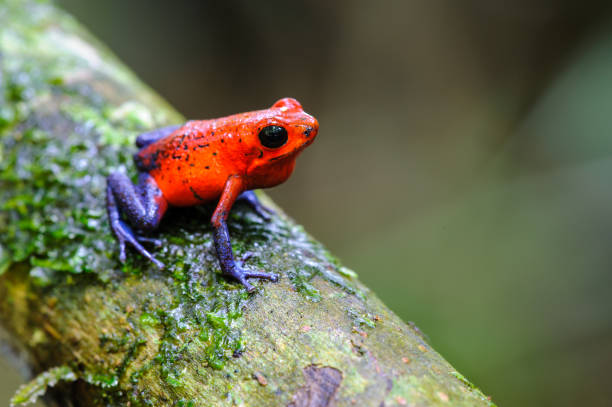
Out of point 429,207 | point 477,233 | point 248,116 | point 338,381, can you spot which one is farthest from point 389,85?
point 338,381

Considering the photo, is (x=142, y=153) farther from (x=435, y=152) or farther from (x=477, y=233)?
(x=435, y=152)

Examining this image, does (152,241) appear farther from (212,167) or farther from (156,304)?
(212,167)

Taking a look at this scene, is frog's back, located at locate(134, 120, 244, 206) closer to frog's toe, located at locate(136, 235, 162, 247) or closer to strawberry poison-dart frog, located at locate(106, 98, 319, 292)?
strawberry poison-dart frog, located at locate(106, 98, 319, 292)

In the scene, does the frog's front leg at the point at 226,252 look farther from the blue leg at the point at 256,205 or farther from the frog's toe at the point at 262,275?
the blue leg at the point at 256,205

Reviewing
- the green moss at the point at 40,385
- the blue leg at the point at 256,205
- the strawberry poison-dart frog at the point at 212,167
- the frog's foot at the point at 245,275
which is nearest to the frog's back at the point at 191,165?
the strawberry poison-dart frog at the point at 212,167

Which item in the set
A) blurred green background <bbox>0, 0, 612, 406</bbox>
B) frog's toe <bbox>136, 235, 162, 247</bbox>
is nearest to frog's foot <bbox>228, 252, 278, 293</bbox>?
frog's toe <bbox>136, 235, 162, 247</bbox>

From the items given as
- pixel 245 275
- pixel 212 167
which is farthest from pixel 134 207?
pixel 245 275

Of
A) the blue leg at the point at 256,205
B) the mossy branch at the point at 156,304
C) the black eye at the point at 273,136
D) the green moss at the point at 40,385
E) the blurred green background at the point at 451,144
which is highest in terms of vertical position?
the blurred green background at the point at 451,144
